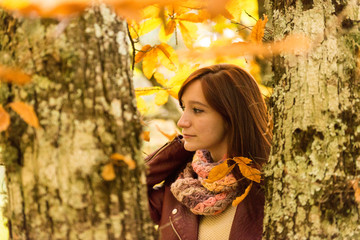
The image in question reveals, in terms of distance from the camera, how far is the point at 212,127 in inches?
77.2

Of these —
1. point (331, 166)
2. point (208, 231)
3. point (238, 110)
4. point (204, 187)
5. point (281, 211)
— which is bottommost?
point (208, 231)

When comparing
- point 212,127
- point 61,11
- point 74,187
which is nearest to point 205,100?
point 212,127

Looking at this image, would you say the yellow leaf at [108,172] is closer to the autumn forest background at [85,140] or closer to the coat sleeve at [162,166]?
the autumn forest background at [85,140]

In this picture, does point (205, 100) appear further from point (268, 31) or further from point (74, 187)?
point (74, 187)

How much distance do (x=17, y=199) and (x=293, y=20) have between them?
3.10ft

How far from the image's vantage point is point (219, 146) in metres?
2.06

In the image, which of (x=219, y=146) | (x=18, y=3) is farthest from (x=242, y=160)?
(x=18, y=3)

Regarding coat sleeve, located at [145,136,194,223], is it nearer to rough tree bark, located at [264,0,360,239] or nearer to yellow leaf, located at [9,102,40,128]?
rough tree bark, located at [264,0,360,239]

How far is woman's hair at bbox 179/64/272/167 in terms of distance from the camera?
1.95 metres

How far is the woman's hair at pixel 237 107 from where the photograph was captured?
195 centimetres

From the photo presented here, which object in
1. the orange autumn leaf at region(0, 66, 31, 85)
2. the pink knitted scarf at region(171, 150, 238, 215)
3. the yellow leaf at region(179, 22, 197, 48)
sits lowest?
the pink knitted scarf at region(171, 150, 238, 215)

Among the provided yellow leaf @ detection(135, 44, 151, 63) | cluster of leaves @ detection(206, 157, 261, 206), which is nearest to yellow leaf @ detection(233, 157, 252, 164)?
cluster of leaves @ detection(206, 157, 261, 206)

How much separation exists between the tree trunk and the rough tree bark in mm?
502

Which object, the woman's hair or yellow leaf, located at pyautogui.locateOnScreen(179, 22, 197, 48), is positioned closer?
yellow leaf, located at pyautogui.locateOnScreen(179, 22, 197, 48)
